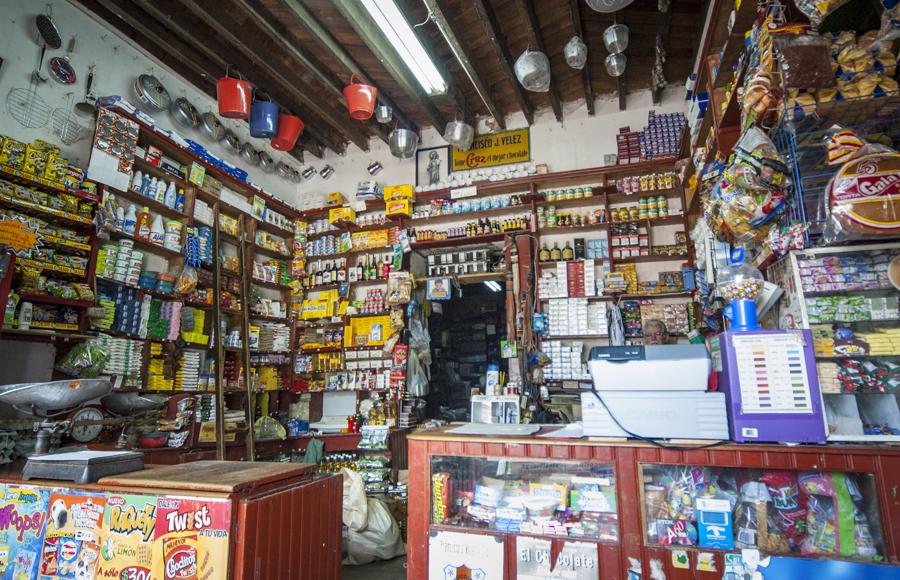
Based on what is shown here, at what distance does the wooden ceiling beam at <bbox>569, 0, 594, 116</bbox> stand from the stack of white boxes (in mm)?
3061

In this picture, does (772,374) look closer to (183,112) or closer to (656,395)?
(656,395)

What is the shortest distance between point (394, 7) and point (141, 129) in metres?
2.80

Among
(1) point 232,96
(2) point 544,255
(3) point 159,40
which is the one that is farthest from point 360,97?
(2) point 544,255

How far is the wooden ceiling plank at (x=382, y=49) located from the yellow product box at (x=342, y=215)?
1.66 metres

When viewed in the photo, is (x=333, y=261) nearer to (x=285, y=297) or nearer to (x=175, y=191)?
(x=285, y=297)

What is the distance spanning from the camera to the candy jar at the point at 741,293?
76.4 inches

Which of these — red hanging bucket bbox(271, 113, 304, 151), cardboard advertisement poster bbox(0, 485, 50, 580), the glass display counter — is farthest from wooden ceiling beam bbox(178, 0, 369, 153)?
the glass display counter

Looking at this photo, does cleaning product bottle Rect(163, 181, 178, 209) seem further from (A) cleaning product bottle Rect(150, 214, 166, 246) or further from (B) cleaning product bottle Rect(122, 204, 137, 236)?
(B) cleaning product bottle Rect(122, 204, 137, 236)

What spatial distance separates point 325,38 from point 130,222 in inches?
102

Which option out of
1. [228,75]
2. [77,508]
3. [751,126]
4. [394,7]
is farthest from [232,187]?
[751,126]

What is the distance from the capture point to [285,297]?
6727 mm

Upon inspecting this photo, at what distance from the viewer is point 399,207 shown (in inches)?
245

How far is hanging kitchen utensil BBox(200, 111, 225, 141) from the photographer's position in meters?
5.75

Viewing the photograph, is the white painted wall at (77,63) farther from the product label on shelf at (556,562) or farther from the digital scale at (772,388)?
the digital scale at (772,388)
